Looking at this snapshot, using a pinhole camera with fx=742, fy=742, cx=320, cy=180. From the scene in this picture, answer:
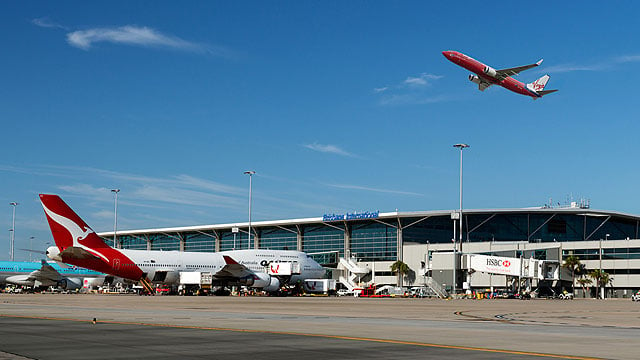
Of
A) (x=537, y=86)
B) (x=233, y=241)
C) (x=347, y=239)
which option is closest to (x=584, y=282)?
(x=537, y=86)

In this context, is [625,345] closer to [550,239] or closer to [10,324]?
[10,324]

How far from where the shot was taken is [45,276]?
332 feet

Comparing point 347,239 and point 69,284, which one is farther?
point 347,239

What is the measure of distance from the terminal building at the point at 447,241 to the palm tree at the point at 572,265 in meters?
1.08

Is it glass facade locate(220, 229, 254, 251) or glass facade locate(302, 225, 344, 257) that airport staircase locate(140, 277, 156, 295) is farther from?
glass facade locate(220, 229, 254, 251)

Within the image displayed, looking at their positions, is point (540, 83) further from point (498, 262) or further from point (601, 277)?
point (601, 277)

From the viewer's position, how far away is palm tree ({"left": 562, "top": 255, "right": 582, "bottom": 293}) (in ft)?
338

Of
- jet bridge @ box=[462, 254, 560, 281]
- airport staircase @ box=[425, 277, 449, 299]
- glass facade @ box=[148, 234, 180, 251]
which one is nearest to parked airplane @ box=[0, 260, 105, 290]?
airport staircase @ box=[425, 277, 449, 299]

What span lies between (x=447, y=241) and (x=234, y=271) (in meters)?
56.7

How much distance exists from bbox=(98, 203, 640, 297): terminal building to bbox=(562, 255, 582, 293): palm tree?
1.08 metres

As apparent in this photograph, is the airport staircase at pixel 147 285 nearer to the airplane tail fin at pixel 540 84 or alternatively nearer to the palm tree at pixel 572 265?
the airplane tail fin at pixel 540 84

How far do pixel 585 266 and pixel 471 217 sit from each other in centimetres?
2795

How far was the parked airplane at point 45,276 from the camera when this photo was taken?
10107 centimetres

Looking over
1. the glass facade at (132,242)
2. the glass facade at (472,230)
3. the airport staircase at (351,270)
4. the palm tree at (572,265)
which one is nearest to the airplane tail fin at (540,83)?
the palm tree at (572,265)
